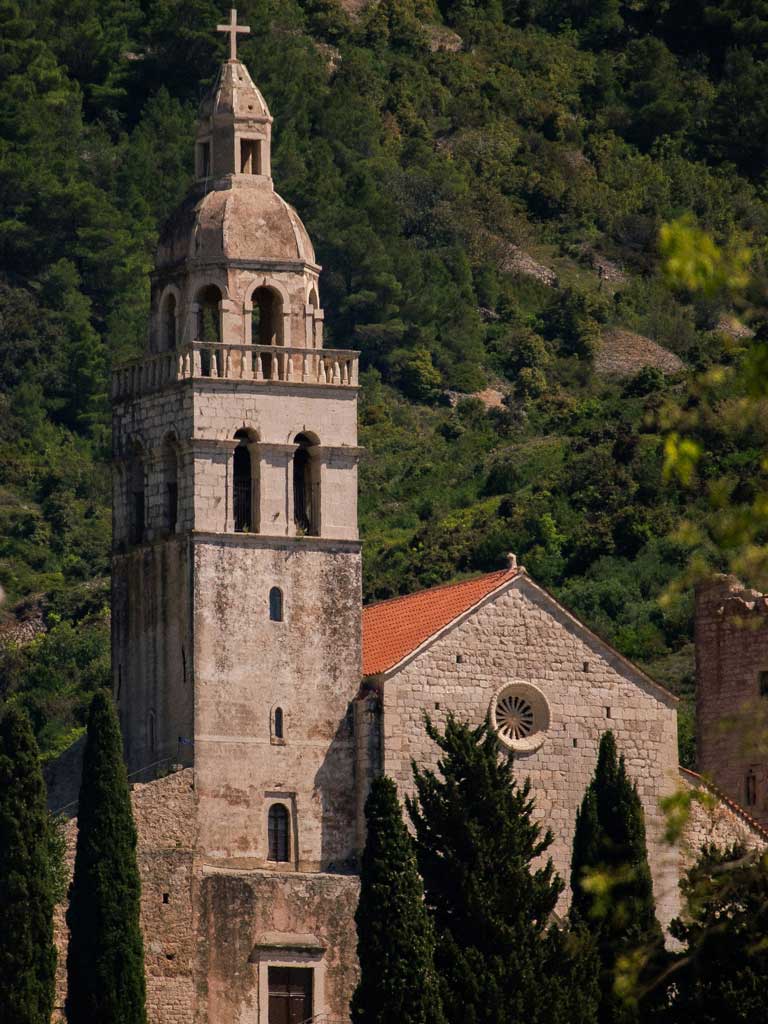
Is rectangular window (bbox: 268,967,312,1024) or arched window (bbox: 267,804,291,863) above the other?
arched window (bbox: 267,804,291,863)

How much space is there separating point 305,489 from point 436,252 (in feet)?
178

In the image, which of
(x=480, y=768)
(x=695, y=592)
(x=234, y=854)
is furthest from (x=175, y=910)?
(x=695, y=592)

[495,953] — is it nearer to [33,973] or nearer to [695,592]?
[33,973]

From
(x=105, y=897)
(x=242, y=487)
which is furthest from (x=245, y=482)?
(x=105, y=897)

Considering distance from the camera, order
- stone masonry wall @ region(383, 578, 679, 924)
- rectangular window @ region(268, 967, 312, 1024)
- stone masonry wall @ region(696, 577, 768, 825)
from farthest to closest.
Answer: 1. stone masonry wall @ region(696, 577, 768, 825)
2. stone masonry wall @ region(383, 578, 679, 924)
3. rectangular window @ region(268, 967, 312, 1024)

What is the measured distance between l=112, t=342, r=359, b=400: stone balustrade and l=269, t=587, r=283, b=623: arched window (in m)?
3.35

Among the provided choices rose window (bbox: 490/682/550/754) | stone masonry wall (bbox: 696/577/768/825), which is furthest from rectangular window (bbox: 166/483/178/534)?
stone masonry wall (bbox: 696/577/768/825)

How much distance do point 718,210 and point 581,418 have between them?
1959cm

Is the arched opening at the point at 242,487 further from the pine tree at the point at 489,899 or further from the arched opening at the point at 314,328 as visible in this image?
the pine tree at the point at 489,899

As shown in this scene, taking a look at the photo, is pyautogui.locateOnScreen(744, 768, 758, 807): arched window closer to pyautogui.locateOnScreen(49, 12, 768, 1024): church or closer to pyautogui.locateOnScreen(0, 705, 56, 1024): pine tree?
pyautogui.locateOnScreen(49, 12, 768, 1024): church

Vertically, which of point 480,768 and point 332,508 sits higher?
point 332,508

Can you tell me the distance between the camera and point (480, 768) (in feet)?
177

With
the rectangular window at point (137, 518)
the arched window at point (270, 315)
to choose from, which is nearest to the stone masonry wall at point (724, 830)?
the arched window at point (270, 315)

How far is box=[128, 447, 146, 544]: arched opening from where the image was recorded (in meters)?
61.4
